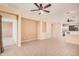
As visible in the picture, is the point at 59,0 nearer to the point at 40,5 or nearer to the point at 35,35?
the point at 40,5

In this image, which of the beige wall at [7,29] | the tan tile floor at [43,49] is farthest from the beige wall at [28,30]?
the beige wall at [7,29]

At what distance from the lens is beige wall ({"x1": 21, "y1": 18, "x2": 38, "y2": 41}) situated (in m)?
2.30

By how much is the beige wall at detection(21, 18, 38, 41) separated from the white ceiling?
0.19m

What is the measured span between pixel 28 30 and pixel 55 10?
836 mm

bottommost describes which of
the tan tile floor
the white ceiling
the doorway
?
the tan tile floor

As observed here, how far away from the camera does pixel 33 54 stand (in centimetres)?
225

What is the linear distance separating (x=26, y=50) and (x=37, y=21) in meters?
0.79

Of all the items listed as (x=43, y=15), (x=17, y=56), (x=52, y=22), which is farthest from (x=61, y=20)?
(x=17, y=56)

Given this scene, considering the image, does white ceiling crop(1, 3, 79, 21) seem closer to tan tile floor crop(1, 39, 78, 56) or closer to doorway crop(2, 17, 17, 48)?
doorway crop(2, 17, 17, 48)

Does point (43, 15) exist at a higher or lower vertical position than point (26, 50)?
higher

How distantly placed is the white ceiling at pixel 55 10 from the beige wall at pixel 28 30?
19cm

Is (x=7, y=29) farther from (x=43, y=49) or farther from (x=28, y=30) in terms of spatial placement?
(x=43, y=49)

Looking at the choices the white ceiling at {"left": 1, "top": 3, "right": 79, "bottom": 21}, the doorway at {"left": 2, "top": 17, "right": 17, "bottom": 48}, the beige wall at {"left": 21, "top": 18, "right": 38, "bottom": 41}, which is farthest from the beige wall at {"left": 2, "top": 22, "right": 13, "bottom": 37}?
the white ceiling at {"left": 1, "top": 3, "right": 79, "bottom": 21}

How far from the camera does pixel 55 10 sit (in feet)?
7.47
